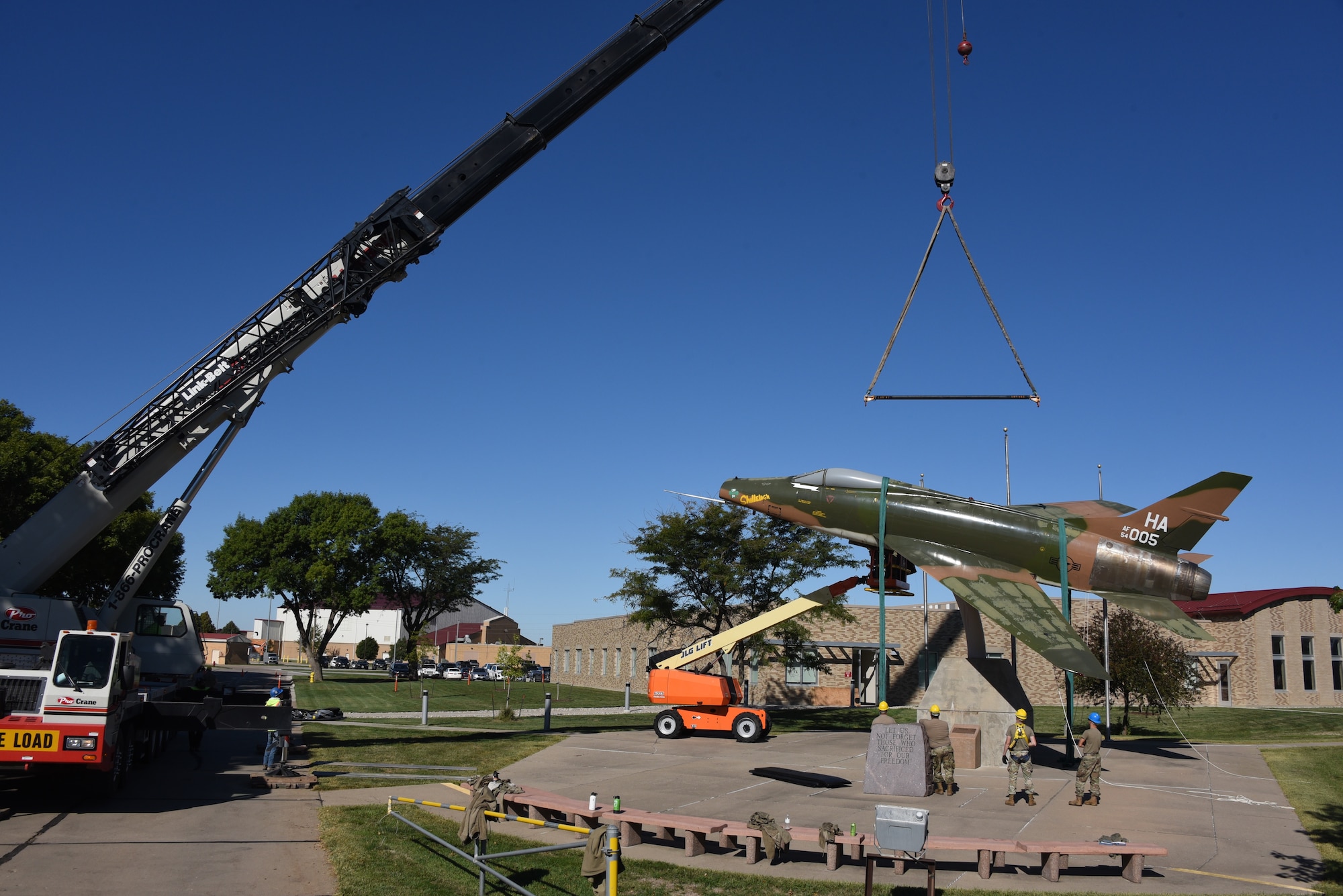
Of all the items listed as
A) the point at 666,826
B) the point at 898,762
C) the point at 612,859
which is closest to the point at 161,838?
the point at 666,826

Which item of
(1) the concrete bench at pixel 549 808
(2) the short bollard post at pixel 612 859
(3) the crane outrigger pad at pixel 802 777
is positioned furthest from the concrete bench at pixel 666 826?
(3) the crane outrigger pad at pixel 802 777

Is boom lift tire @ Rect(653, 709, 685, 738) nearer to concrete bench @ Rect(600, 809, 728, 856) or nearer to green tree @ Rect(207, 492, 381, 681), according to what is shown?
concrete bench @ Rect(600, 809, 728, 856)

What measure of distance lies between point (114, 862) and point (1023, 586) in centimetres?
1625

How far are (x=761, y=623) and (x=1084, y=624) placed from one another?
76.0 feet

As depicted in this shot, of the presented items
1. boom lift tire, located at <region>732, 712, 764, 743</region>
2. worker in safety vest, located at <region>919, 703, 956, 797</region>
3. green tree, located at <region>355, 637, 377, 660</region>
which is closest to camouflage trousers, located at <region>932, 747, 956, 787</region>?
worker in safety vest, located at <region>919, 703, 956, 797</region>

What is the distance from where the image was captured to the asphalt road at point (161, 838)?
376 inches

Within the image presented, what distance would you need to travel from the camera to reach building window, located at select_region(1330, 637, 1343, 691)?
43.9 meters

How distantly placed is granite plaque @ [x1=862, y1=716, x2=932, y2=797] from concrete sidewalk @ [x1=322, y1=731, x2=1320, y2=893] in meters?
0.29

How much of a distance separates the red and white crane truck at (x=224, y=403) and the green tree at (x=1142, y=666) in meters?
23.3

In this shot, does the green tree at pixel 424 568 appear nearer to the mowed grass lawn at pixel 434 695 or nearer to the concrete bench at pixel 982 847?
the mowed grass lawn at pixel 434 695

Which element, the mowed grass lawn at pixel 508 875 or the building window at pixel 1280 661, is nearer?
the mowed grass lawn at pixel 508 875

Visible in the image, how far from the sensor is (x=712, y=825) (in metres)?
11.4

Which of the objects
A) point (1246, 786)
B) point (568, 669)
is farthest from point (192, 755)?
point (568, 669)

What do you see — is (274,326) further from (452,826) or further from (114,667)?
(452,826)
